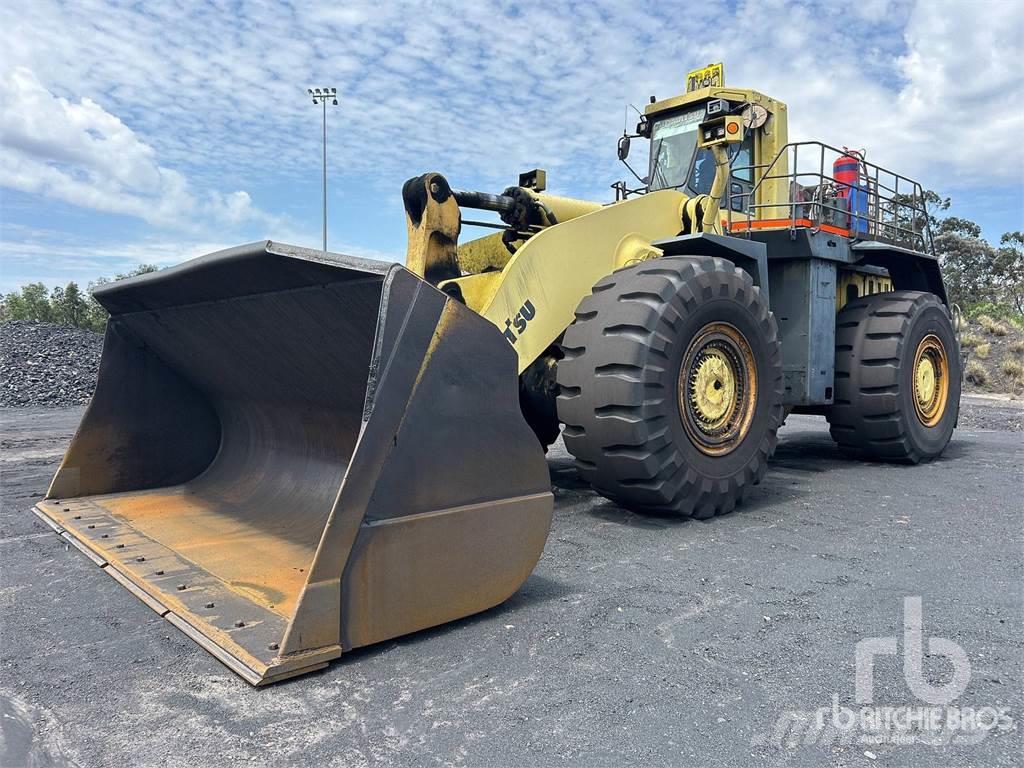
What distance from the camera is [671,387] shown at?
4336 millimetres

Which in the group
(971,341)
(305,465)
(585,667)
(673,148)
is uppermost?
(673,148)

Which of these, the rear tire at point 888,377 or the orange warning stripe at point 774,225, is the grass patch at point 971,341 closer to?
the rear tire at point 888,377

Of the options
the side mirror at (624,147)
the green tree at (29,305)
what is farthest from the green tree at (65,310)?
the side mirror at (624,147)

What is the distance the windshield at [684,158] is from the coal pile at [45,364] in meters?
9.79

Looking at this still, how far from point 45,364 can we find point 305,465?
1482 centimetres

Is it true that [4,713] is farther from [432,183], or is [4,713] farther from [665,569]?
[432,183]

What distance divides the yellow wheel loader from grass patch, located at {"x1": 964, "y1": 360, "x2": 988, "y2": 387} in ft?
39.1

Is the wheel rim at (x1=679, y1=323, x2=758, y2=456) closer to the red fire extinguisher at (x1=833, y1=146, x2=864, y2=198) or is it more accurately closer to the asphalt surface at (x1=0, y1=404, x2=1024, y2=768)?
the asphalt surface at (x1=0, y1=404, x2=1024, y2=768)

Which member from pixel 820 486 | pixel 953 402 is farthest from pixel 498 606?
pixel 953 402

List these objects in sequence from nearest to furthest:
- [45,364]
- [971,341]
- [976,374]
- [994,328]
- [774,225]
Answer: [774,225] → [45,364] → [976,374] → [971,341] → [994,328]

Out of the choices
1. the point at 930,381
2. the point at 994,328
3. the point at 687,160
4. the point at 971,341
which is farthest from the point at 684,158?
the point at 994,328

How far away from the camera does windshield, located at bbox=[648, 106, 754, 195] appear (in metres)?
6.61

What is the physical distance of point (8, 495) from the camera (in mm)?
5465

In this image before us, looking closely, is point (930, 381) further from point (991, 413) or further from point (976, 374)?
point (976, 374)
